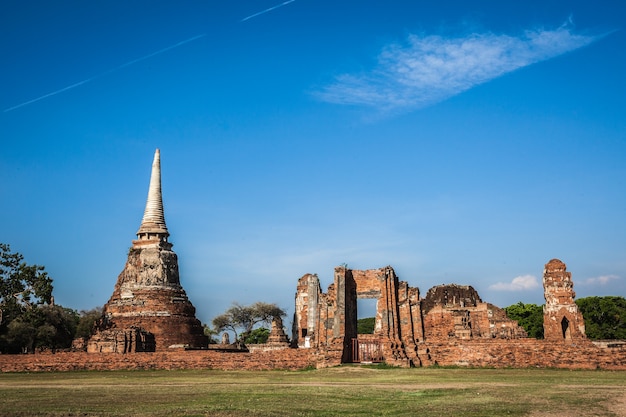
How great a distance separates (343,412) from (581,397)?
4.72 metres

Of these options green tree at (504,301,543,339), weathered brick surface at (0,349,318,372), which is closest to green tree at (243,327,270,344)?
green tree at (504,301,543,339)

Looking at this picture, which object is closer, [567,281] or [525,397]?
[525,397]

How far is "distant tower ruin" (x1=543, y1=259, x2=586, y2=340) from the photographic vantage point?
29688mm

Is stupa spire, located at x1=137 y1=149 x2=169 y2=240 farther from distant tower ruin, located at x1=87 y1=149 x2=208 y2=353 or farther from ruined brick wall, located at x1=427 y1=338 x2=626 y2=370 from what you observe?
ruined brick wall, located at x1=427 y1=338 x2=626 y2=370

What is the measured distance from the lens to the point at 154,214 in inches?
1601

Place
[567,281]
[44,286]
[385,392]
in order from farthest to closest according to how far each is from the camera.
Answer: [44,286] < [567,281] < [385,392]

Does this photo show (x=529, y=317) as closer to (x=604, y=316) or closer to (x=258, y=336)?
(x=604, y=316)

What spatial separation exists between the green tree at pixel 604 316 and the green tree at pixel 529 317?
4816 mm

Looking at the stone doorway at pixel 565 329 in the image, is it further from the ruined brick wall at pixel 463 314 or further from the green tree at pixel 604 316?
the green tree at pixel 604 316

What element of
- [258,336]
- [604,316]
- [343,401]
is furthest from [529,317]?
[343,401]

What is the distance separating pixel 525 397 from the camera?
33.4 ft

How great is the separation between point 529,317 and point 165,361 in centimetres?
4695

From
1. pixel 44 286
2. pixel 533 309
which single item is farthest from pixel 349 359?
pixel 533 309

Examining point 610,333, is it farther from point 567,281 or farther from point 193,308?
point 193,308
